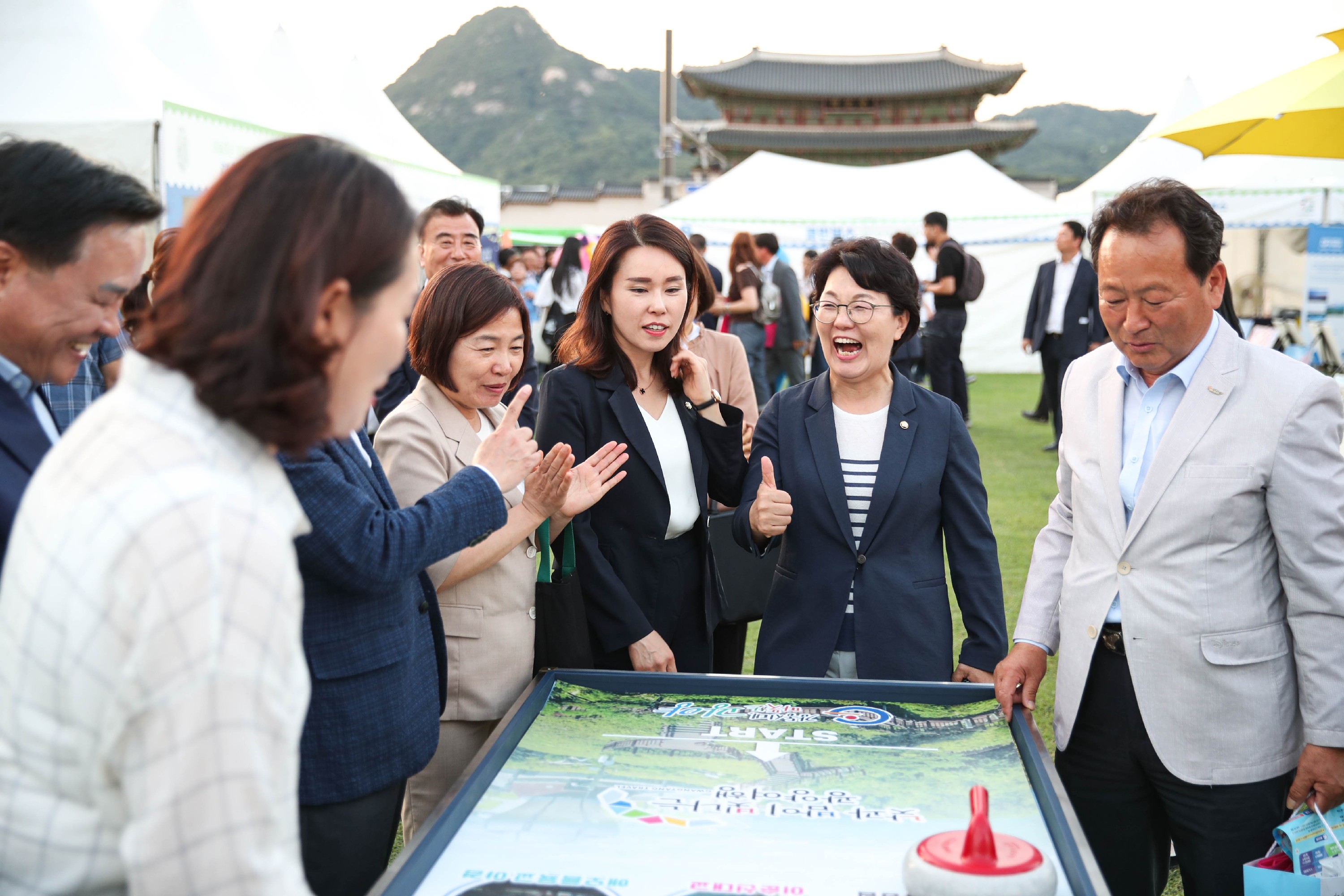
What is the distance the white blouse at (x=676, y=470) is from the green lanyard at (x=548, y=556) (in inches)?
11.4

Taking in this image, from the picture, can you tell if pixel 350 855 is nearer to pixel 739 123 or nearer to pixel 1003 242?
pixel 1003 242

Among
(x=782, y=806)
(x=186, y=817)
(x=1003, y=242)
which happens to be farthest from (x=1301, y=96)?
(x=1003, y=242)

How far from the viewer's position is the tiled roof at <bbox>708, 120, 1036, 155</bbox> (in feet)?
109

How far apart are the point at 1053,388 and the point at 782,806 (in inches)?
316

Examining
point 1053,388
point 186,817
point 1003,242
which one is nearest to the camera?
point 186,817

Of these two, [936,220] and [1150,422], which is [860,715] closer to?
[1150,422]

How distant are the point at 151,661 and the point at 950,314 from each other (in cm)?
893

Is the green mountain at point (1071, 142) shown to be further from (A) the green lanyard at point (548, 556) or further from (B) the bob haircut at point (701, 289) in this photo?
(A) the green lanyard at point (548, 556)

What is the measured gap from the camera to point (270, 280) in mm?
901

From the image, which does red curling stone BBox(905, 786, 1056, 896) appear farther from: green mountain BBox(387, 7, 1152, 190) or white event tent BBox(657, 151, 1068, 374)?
green mountain BBox(387, 7, 1152, 190)

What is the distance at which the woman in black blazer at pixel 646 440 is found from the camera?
232 centimetres

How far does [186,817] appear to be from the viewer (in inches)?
33.0

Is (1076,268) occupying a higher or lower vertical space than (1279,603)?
higher

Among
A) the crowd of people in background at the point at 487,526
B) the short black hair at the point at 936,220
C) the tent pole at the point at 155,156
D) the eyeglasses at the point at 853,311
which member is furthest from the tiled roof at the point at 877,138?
the eyeglasses at the point at 853,311
